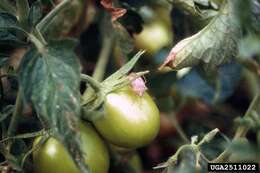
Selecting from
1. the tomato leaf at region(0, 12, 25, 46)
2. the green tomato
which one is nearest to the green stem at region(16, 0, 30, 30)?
the tomato leaf at region(0, 12, 25, 46)

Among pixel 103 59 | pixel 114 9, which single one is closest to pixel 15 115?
pixel 114 9

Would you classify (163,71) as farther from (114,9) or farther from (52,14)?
(52,14)

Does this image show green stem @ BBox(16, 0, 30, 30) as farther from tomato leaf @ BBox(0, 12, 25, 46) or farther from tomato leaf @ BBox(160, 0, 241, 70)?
tomato leaf @ BBox(160, 0, 241, 70)

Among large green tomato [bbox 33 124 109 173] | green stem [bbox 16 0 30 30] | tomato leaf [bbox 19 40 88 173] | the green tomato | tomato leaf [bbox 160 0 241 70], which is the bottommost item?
the green tomato

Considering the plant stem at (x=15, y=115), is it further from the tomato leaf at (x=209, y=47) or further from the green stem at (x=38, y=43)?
the tomato leaf at (x=209, y=47)

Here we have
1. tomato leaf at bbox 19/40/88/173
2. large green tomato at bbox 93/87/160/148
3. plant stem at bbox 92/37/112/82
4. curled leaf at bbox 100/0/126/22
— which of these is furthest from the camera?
plant stem at bbox 92/37/112/82

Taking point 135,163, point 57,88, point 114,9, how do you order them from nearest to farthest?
point 57,88, point 114,9, point 135,163
